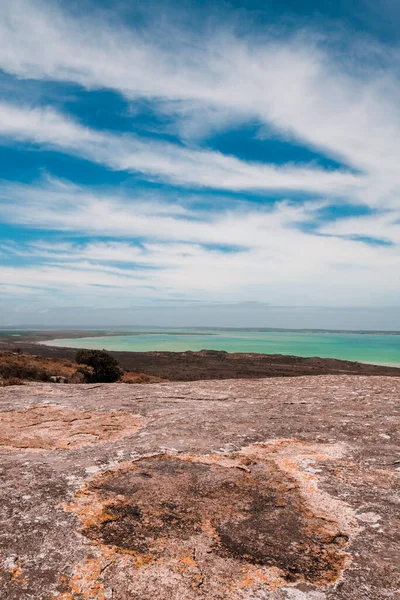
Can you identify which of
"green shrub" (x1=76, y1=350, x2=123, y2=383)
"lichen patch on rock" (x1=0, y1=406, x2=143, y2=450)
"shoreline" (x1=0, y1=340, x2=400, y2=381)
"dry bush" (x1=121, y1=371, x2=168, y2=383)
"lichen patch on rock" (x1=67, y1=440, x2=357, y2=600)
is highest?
"lichen patch on rock" (x1=67, y1=440, x2=357, y2=600)

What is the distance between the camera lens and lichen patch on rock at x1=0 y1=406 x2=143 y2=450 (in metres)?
4.85

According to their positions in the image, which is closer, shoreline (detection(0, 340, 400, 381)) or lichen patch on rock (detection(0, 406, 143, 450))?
lichen patch on rock (detection(0, 406, 143, 450))

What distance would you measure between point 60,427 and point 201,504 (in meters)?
3.10

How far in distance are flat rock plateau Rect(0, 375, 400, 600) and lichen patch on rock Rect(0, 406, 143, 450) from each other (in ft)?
0.10

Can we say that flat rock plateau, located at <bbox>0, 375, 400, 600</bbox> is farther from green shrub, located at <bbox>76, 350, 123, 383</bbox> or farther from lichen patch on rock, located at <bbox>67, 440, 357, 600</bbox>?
green shrub, located at <bbox>76, 350, 123, 383</bbox>

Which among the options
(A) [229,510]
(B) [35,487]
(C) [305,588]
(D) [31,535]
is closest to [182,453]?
(A) [229,510]

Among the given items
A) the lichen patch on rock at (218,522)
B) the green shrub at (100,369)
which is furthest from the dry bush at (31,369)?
the lichen patch on rock at (218,522)

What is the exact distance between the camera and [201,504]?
3.26 m

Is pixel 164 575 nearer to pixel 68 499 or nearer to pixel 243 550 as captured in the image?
pixel 243 550

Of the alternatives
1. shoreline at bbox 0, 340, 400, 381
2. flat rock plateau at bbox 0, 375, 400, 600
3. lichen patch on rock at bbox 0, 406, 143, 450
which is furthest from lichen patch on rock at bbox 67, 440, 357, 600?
shoreline at bbox 0, 340, 400, 381

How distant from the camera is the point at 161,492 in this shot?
11.3ft

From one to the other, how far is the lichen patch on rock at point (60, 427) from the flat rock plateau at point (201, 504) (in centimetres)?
3

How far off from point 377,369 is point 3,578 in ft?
208

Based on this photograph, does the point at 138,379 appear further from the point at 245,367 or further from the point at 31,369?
the point at 245,367
